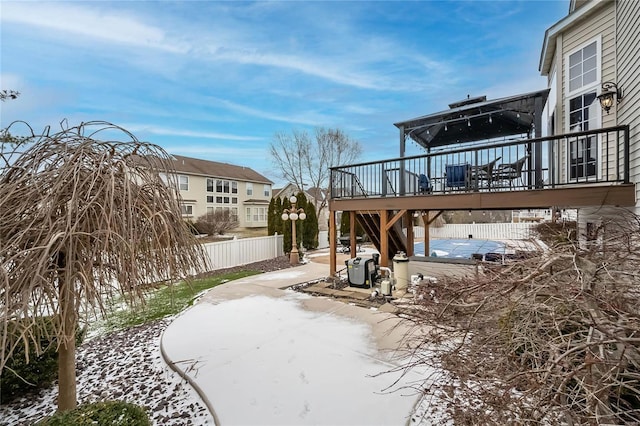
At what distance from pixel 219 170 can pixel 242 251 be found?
2112cm

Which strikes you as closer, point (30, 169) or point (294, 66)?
point (30, 169)

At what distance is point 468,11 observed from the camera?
9219 millimetres

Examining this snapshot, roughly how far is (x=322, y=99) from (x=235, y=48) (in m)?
13.4

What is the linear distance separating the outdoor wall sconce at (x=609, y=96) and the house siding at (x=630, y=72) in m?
0.11

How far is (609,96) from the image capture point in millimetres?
5551

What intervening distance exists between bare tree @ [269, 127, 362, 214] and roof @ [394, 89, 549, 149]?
14053mm

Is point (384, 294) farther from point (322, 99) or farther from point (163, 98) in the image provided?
point (322, 99)

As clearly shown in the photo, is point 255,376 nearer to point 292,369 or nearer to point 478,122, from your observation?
point 292,369

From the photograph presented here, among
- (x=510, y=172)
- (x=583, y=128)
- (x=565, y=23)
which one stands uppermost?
(x=565, y=23)

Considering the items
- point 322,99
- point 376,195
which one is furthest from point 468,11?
point 322,99

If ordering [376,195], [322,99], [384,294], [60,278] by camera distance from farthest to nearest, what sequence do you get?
[322,99] → [376,195] → [384,294] → [60,278]

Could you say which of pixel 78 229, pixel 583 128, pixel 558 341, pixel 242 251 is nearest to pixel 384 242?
pixel 583 128

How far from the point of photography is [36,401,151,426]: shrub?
2.14 metres

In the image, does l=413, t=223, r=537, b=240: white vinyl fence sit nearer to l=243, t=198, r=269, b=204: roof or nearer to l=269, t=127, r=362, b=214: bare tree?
l=269, t=127, r=362, b=214: bare tree
